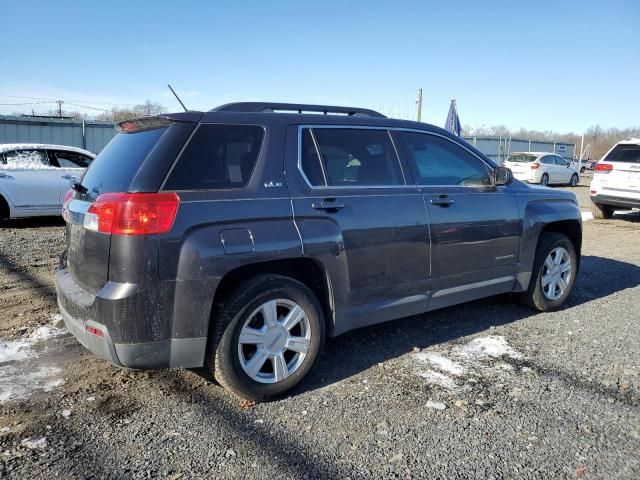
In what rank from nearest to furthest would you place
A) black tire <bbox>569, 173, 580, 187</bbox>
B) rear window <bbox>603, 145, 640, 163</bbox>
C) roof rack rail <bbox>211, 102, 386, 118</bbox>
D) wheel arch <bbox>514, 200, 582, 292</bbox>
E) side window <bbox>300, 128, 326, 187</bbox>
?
side window <bbox>300, 128, 326, 187</bbox> < roof rack rail <bbox>211, 102, 386, 118</bbox> < wheel arch <bbox>514, 200, 582, 292</bbox> < rear window <bbox>603, 145, 640, 163</bbox> < black tire <bbox>569, 173, 580, 187</bbox>

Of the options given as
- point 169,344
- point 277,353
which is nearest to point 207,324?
point 169,344

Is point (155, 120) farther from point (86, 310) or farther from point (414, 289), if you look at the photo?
point (414, 289)

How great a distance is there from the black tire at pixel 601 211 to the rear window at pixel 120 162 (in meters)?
11.9

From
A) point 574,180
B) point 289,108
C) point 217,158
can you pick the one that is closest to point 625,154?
point 289,108

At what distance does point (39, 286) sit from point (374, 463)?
4.48 metres

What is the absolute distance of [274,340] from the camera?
3.27m

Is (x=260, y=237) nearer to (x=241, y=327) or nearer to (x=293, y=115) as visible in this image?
(x=241, y=327)

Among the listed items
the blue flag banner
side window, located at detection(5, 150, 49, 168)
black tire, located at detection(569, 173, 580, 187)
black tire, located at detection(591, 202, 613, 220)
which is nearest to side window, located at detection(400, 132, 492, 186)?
side window, located at detection(5, 150, 49, 168)

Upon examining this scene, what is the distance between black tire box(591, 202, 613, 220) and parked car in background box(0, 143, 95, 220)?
37.7ft

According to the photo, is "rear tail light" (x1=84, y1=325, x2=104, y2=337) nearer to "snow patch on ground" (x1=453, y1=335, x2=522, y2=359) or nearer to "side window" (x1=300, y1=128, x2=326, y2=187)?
"side window" (x1=300, y1=128, x2=326, y2=187)

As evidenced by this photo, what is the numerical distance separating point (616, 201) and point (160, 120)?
37.0 ft

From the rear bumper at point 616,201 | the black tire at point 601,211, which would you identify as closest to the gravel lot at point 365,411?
the rear bumper at point 616,201

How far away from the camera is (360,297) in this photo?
3629 mm

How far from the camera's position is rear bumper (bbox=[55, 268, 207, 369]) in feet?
9.30
